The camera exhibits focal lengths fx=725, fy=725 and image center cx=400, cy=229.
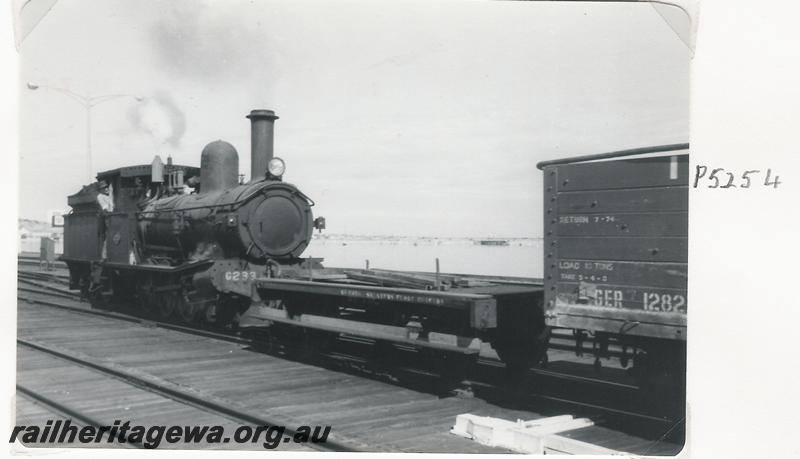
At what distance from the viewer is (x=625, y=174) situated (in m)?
5.83

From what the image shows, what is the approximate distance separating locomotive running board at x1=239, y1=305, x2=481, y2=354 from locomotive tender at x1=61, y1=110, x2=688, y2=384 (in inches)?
0.8

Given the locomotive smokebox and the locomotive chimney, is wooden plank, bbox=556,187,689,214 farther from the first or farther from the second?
the locomotive smokebox

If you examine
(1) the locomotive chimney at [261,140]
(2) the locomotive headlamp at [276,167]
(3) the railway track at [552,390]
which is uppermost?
(1) the locomotive chimney at [261,140]

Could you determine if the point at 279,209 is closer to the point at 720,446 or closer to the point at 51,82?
the point at 51,82

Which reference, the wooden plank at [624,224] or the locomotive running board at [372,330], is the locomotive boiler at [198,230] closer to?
the locomotive running board at [372,330]

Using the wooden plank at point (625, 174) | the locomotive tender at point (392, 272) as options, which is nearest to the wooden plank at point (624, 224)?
the locomotive tender at point (392, 272)

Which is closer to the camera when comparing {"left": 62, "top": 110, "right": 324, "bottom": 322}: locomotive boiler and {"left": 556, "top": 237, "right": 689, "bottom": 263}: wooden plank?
{"left": 556, "top": 237, "right": 689, "bottom": 263}: wooden plank

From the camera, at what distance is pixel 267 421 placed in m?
6.62

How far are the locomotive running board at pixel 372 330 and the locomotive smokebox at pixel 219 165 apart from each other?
351 centimetres

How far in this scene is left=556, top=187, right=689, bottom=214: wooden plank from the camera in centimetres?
545

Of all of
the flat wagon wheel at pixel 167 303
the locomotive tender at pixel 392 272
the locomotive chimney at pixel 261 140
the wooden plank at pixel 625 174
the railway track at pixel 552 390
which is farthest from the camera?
the flat wagon wheel at pixel 167 303

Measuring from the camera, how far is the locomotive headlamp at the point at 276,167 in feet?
42.1

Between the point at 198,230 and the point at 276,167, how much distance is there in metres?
1.89

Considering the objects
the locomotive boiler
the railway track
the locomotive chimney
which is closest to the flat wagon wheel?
the locomotive boiler
